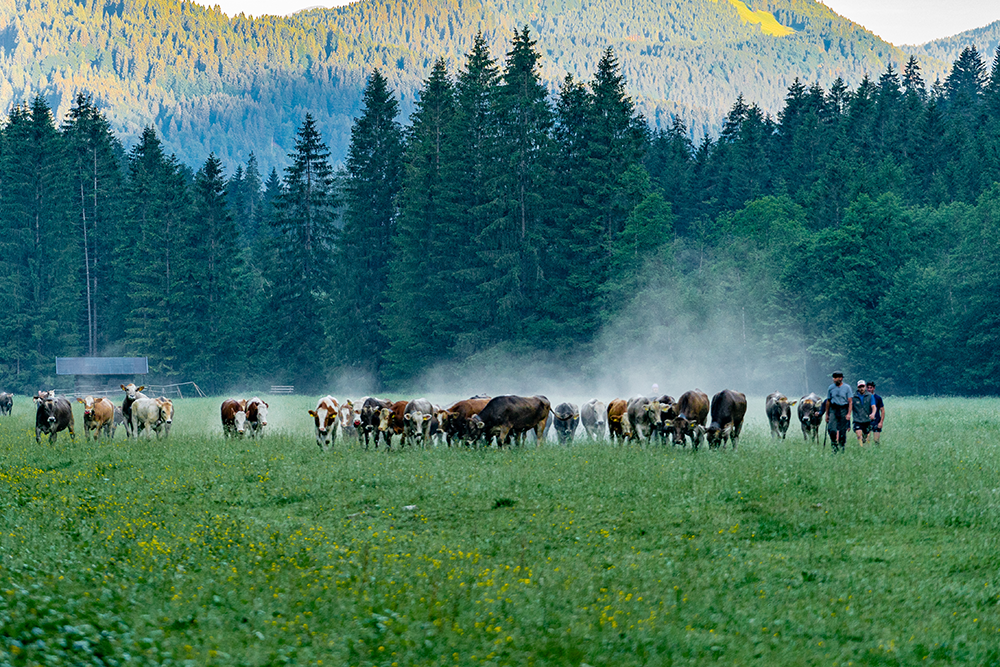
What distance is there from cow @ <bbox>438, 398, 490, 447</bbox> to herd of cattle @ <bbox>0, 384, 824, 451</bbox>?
28 mm

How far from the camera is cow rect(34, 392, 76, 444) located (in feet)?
101

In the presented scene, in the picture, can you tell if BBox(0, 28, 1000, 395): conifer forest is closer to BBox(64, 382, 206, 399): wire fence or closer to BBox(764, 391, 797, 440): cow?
BBox(64, 382, 206, 399): wire fence

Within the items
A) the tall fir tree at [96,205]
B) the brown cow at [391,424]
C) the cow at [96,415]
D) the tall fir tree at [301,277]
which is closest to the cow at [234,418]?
the cow at [96,415]

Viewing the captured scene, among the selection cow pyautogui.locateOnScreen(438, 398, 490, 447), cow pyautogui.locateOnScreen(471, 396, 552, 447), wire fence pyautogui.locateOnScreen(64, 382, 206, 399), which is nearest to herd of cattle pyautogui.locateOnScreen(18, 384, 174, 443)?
cow pyautogui.locateOnScreen(438, 398, 490, 447)

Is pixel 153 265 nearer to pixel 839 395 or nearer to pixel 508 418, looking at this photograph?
pixel 508 418

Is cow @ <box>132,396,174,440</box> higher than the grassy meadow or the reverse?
higher

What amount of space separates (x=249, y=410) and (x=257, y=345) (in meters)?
54.1

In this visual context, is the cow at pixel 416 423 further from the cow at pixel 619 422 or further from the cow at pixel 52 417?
the cow at pixel 52 417

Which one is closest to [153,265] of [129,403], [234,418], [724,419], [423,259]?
[423,259]

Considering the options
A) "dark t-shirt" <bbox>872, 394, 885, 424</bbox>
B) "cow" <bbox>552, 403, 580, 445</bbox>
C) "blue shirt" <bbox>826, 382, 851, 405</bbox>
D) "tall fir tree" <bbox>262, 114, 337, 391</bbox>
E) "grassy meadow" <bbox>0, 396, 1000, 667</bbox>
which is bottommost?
"grassy meadow" <bbox>0, 396, 1000, 667</bbox>

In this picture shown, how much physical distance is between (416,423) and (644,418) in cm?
637

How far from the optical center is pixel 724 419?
27.6m

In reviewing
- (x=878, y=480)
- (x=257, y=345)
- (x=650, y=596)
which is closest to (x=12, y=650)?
(x=650, y=596)

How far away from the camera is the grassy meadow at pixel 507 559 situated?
10.6 m
